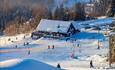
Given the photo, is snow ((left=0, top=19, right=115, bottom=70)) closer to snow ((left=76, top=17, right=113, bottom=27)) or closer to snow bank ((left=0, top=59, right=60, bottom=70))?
snow ((left=76, top=17, right=113, bottom=27))

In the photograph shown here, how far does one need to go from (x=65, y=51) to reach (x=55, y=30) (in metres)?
9.99

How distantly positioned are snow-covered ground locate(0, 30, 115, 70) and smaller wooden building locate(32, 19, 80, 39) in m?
0.88

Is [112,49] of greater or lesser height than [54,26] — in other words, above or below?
below

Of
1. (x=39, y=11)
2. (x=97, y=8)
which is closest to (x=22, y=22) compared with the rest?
(x=39, y=11)

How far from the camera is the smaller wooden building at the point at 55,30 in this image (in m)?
38.3

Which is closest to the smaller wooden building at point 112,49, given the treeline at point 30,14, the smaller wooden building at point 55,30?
the smaller wooden building at point 55,30

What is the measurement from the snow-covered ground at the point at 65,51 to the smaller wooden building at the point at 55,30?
2.90 feet

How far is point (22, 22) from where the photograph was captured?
53.3m

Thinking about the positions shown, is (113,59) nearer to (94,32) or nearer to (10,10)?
(94,32)

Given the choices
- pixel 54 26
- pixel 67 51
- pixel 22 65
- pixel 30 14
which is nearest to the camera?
pixel 22 65

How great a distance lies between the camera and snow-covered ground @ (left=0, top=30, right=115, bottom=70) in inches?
958

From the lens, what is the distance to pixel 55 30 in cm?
3928

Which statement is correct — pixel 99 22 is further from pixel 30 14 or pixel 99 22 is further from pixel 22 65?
pixel 22 65

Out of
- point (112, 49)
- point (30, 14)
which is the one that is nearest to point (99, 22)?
point (30, 14)
